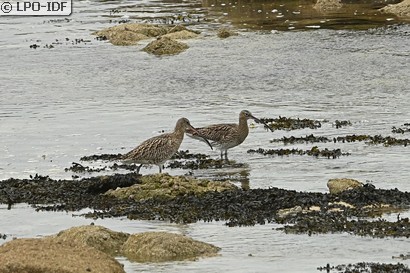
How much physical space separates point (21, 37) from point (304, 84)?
17466mm

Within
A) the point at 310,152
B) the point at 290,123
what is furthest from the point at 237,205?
the point at 290,123

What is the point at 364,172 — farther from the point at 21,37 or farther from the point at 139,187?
the point at 21,37

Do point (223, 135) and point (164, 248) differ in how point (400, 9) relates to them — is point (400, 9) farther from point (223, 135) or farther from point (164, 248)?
point (164, 248)

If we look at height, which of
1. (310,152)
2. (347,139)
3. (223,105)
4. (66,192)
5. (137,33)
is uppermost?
(137,33)

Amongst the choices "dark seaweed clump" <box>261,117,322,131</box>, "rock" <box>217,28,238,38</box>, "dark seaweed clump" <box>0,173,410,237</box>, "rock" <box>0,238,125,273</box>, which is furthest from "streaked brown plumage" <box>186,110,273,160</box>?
"rock" <box>217,28,238,38</box>

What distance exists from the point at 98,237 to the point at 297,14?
3615 centimetres

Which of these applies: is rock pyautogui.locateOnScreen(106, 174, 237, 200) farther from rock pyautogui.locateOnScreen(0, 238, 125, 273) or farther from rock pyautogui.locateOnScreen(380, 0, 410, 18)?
rock pyautogui.locateOnScreen(380, 0, 410, 18)

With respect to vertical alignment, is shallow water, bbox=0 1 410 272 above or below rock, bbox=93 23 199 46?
below

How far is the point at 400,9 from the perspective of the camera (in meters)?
48.8

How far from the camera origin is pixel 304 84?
32844 mm

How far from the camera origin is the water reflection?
152ft

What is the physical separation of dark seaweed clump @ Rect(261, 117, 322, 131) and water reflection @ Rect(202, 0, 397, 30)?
18.8 m

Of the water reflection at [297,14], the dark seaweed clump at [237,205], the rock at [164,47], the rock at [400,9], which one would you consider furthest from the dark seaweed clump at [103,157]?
the rock at [400,9]

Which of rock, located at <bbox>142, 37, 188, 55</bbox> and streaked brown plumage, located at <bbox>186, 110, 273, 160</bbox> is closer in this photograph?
streaked brown plumage, located at <bbox>186, 110, 273, 160</bbox>
